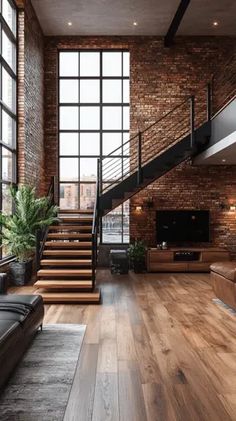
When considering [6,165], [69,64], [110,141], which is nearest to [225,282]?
[6,165]

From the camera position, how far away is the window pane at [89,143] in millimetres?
11609

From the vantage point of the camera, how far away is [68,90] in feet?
38.1

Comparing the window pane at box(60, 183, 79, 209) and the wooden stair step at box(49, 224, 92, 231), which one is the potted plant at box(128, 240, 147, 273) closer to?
the wooden stair step at box(49, 224, 92, 231)

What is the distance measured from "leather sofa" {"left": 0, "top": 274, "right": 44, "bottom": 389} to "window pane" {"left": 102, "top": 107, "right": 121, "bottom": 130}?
743cm

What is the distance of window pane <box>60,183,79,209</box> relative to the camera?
1151cm

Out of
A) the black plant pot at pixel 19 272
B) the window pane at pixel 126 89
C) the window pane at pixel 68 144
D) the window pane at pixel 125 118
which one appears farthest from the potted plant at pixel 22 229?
the window pane at pixel 126 89

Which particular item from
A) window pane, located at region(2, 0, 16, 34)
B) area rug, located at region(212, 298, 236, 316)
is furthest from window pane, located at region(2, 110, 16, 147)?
area rug, located at region(212, 298, 236, 316)

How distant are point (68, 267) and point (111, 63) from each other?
6.16 metres

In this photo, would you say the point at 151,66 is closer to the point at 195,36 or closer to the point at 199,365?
the point at 195,36

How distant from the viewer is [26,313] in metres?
4.11

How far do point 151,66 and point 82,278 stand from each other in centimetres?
632

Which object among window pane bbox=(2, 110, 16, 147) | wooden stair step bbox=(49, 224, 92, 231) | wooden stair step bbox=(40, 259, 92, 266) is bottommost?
wooden stair step bbox=(40, 259, 92, 266)

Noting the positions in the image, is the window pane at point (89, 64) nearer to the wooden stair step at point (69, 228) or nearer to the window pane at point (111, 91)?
the window pane at point (111, 91)

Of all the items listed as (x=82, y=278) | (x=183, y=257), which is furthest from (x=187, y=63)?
(x=82, y=278)
